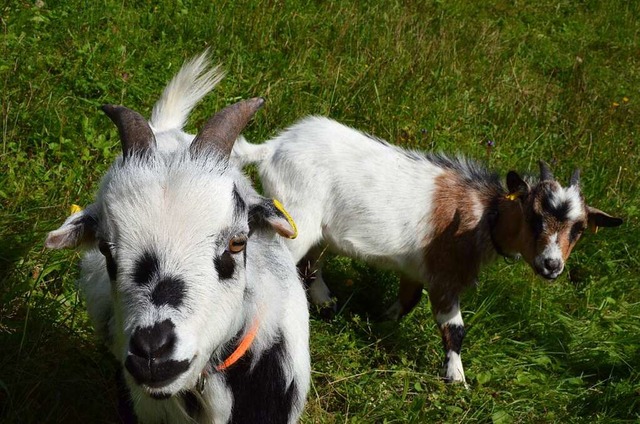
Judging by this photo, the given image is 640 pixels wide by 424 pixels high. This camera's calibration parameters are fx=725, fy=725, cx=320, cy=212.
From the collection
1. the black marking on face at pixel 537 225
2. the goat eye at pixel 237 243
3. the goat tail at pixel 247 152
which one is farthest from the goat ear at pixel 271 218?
the black marking on face at pixel 537 225

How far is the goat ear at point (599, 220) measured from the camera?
4.39 metres

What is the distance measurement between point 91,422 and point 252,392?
1.04 meters

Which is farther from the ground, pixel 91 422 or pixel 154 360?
pixel 154 360

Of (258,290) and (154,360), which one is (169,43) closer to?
(258,290)

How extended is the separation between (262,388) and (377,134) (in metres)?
3.26

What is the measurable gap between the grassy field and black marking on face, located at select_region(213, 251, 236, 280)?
56.5 inches

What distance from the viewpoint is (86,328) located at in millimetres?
3791

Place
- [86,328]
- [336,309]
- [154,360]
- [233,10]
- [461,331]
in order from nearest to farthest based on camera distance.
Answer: [154,360]
[86,328]
[461,331]
[336,309]
[233,10]

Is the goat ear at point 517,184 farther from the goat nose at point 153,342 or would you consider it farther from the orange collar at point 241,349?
the goat nose at point 153,342

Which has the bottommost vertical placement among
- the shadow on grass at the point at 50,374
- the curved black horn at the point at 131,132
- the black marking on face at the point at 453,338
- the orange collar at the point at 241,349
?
the black marking on face at the point at 453,338

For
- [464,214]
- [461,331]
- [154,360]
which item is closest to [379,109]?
[464,214]

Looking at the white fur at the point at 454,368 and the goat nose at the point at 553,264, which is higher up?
the goat nose at the point at 553,264

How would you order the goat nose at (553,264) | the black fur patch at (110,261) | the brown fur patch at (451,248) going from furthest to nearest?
the brown fur patch at (451,248) → the goat nose at (553,264) → the black fur patch at (110,261)

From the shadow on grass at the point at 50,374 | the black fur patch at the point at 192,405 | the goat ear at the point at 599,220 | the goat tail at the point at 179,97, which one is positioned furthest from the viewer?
the goat ear at the point at 599,220
